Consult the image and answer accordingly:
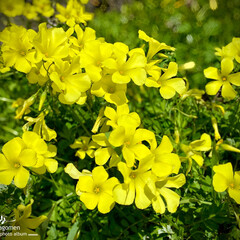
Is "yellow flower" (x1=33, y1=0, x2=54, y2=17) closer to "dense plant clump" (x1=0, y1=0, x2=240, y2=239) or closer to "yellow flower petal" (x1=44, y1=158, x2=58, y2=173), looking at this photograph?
"dense plant clump" (x1=0, y1=0, x2=240, y2=239)

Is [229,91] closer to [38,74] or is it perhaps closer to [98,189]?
[98,189]

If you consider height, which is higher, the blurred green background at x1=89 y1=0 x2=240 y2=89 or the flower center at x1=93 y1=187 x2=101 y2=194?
the blurred green background at x1=89 y1=0 x2=240 y2=89

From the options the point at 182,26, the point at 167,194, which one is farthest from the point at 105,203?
the point at 182,26

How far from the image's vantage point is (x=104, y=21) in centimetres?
269

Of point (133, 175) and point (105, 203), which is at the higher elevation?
point (133, 175)

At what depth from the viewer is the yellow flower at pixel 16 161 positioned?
1069 millimetres

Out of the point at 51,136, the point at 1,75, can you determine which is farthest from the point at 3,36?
the point at 1,75

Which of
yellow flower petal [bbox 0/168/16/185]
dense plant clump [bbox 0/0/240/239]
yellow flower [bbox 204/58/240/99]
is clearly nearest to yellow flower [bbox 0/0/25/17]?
dense plant clump [bbox 0/0/240/239]

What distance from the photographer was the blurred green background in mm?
2316

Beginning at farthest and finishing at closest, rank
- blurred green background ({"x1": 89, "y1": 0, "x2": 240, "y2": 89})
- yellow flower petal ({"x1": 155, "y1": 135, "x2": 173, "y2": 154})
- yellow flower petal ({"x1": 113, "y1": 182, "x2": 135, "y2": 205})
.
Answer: blurred green background ({"x1": 89, "y1": 0, "x2": 240, "y2": 89}), yellow flower petal ({"x1": 155, "y1": 135, "x2": 173, "y2": 154}), yellow flower petal ({"x1": 113, "y1": 182, "x2": 135, "y2": 205})

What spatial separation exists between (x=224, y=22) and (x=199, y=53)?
2.21ft

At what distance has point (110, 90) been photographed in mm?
1207

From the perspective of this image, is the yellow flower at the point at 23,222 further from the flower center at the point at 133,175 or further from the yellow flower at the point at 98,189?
the flower center at the point at 133,175

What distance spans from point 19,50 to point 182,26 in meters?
1.74
